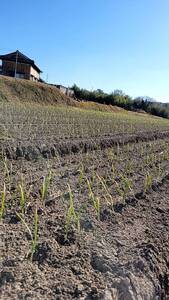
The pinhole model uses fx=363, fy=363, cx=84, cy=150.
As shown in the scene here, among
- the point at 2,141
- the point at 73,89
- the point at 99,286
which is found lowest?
the point at 99,286

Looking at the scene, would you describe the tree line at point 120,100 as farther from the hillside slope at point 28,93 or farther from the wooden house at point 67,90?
the hillside slope at point 28,93

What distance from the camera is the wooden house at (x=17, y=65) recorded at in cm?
3838

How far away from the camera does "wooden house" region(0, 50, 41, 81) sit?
38378 mm

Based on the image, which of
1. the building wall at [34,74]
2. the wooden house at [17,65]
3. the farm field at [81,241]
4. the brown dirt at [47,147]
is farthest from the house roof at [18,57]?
the farm field at [81,241]

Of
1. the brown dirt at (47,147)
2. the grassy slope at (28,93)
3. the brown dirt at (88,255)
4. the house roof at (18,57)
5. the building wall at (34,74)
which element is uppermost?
the house roof at (18,57)

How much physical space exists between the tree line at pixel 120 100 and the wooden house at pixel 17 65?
9.56 m

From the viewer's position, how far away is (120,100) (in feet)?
168

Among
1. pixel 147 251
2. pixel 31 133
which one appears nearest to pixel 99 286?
pixel 147 251

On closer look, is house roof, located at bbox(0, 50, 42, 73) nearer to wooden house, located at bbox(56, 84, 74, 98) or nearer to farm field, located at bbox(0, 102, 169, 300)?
wooden house, located at bbox(56, 84, 74, 98)

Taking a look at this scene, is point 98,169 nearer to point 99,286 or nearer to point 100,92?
point 99,286

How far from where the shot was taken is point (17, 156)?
22.8 feet

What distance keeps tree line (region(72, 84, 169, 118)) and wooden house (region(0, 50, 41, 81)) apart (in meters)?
9.56

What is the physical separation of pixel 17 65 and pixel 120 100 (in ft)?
57.8

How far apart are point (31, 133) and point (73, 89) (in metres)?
38.3
